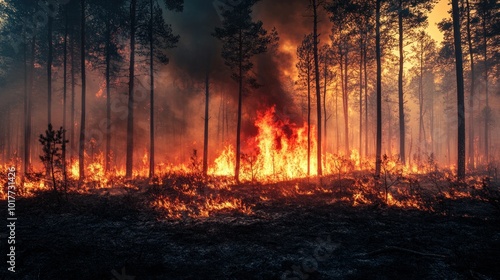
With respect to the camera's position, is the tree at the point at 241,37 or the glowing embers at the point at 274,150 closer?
Result: the tree at the point at 241,37

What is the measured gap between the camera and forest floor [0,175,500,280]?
4.84 meters

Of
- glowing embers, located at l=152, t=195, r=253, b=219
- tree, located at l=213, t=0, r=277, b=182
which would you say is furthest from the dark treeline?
glowing embers, located at l=152, t=195, r=253, b=219

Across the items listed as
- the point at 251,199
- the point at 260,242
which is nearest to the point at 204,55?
the point at 251,199

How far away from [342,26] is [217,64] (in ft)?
43.3

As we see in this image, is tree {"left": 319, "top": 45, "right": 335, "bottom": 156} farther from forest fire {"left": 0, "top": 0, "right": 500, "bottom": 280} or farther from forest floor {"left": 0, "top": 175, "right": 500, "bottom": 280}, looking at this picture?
forest floor {"left": 0, "top": 175, "right": 500, "bottom": 280}

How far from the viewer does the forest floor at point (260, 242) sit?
484 cm

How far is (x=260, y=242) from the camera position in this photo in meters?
6.34

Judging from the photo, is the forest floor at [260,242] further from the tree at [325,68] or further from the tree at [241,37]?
the tree at [325,68]

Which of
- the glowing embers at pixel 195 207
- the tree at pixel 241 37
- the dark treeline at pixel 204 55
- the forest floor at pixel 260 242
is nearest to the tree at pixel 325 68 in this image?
the dark treeline at pixel 204 55

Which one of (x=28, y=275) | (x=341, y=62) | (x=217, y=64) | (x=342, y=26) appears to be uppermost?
(x=342, y=26)

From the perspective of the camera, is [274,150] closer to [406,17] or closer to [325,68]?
[325,68]

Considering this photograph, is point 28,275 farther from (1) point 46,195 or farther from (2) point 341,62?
(2) point 341,62

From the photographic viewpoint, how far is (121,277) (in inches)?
184

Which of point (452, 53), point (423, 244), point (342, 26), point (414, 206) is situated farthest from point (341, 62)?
point (423, 244)
